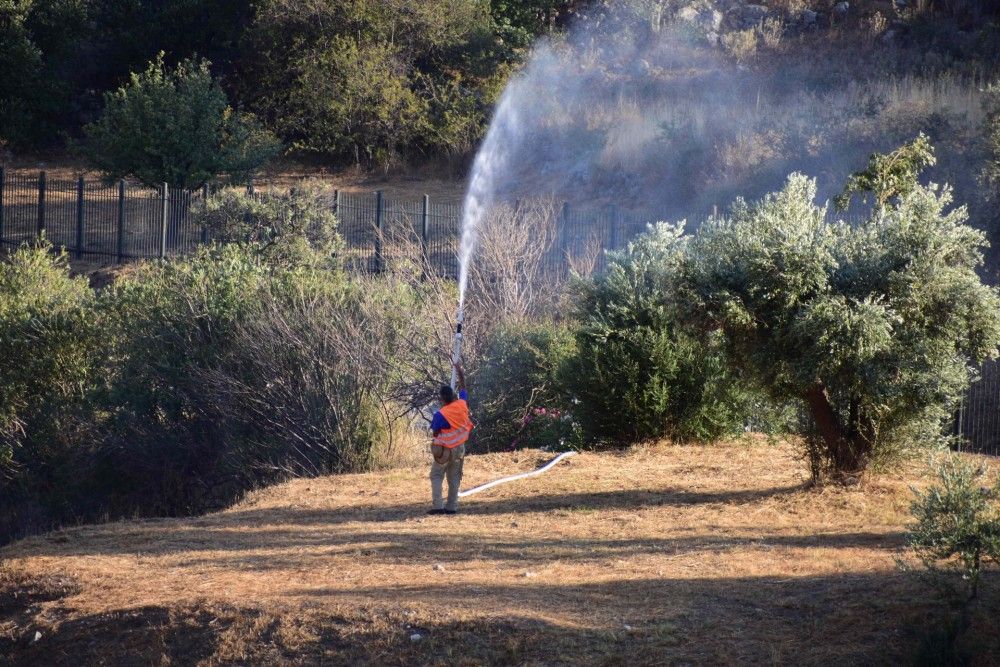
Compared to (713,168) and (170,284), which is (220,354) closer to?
(170,284)

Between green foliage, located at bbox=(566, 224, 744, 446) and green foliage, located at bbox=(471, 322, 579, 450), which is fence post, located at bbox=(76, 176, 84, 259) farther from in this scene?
green foliage, located at bbox=(566, 224, 744, 446)

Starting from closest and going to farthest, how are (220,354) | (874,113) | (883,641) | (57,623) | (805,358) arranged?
(883,641)
(57,623)
(805,358)
(220,354)
(874,113)

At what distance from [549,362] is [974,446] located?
6604mm

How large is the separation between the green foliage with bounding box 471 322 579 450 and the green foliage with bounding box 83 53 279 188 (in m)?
20.4

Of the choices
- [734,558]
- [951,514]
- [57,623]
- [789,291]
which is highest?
[789,291]

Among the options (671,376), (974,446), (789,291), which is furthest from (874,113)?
(789,291)

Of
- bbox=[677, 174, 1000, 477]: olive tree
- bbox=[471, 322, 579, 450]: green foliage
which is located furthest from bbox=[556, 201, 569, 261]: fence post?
bbox=[677, 174, 1000, 477]: olive tree

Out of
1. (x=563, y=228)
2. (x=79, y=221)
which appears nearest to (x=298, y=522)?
(x=563, y=228)

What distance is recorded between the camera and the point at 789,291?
11.0 metres

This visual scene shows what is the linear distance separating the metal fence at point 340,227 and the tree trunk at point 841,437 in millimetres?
6891

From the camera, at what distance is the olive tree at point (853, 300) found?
10.9m

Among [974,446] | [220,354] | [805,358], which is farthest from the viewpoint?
[220,354]

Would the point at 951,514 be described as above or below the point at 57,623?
above

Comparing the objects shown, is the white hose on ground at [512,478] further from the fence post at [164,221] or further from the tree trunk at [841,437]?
the fence post at [164,221]
